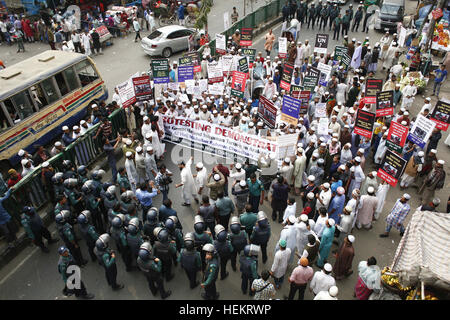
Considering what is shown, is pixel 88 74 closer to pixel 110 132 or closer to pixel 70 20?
pixel 110 132

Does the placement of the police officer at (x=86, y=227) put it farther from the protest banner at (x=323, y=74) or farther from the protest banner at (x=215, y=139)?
the protest banner at (x=323, y=74)

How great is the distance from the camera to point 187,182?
8.96 metres

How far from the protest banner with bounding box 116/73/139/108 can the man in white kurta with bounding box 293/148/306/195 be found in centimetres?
Result: 573

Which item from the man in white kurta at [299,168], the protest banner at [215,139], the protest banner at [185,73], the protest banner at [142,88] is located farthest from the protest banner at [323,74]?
the protest banner at [142,88]

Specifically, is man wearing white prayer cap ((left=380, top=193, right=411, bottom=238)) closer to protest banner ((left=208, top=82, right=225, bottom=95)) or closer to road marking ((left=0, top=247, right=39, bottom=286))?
protest banner ((left=208, top=82, right=225, bottom=95))

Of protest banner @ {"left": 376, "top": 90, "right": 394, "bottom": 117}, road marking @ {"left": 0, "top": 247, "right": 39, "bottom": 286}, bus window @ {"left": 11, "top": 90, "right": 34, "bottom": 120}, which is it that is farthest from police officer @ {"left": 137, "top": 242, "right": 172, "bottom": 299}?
protest banner @ {"left": 376, "top": 90, "right": 394, "bottom": 117}

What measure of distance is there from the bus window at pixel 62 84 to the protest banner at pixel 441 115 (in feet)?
37.5

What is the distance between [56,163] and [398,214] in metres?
8.72

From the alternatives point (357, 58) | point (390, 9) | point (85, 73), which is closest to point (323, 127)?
point (357, 58)

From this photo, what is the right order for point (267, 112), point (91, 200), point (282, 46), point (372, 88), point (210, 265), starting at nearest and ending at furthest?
point (210, 265) → point (91, 200) → point (267, 112) → point (372, 88) → point (282, 46)

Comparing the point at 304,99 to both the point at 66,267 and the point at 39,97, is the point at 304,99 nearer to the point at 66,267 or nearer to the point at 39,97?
the point at 66,267

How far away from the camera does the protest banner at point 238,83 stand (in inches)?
457
